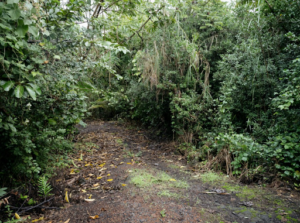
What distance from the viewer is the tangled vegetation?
232cm

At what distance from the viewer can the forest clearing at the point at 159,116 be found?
2.40 meters

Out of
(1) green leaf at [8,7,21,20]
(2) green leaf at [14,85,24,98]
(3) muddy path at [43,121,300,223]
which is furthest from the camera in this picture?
(3) muddy path at [43,121,300,223]

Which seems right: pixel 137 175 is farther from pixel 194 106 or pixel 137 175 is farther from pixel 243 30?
pixel 243 30

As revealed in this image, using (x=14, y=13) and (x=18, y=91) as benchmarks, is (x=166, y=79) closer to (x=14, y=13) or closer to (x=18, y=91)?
(x=18, y=91)

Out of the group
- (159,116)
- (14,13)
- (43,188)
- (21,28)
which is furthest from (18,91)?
(159,116)

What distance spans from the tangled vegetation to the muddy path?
456 millimetres

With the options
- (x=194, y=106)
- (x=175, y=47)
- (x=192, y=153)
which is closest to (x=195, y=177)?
(x=192, y=153)

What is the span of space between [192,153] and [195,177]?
3.18 feet

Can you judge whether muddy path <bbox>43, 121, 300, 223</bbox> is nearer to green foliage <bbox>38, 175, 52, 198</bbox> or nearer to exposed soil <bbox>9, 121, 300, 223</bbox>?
exposed soil <bbox>9, 121, 300, 223</bbox>

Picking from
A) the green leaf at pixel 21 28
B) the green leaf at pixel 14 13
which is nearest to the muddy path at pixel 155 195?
the green leaf at pixel 21 28

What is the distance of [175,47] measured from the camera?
18.1 ft

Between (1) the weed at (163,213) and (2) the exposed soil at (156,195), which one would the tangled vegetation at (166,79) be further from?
(1) the weed at (163,213)

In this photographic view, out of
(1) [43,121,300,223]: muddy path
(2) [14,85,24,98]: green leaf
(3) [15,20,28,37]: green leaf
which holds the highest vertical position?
(3) [15,20,28,37]: green leaf

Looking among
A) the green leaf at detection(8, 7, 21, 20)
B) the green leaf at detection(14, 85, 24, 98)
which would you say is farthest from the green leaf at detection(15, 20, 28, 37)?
the green leaf at detection(14, 85, 24, 98)
